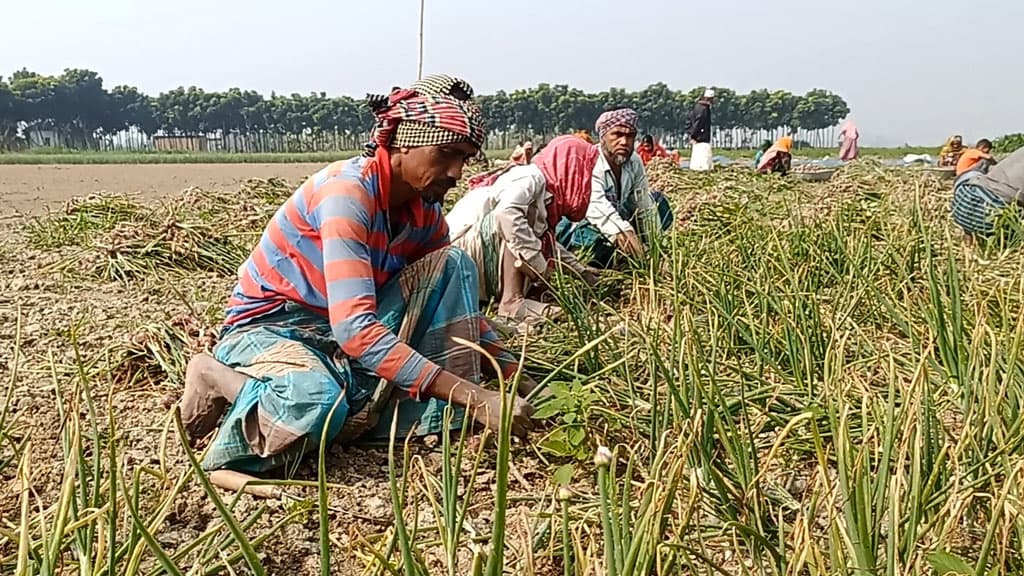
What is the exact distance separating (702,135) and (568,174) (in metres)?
6.70

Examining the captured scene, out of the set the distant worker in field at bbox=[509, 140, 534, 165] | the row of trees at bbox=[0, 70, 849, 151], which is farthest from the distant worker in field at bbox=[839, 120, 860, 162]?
the row of trees at bbox=[0, 70, 849, 151]

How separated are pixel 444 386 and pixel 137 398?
852 millimetres

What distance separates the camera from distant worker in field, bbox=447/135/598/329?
281 centimetres

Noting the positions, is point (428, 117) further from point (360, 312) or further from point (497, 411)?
point (497, 411)

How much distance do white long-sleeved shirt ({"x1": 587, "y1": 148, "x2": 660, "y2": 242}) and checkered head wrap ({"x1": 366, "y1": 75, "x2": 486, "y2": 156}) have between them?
135cm

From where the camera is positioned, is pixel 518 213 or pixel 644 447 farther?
pixel 518 213

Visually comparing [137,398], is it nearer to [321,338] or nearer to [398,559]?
[321,338]

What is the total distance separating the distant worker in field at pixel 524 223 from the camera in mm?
2809

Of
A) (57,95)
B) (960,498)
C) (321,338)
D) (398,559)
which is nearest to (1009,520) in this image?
(960,498)

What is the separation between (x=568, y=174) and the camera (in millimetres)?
3078

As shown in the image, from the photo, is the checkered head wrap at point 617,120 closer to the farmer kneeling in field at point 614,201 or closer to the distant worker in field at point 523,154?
the farmer kneeling in field at point 614,201

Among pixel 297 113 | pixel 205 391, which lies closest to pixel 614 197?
pixel 205 391

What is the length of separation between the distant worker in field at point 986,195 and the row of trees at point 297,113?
48259 mm

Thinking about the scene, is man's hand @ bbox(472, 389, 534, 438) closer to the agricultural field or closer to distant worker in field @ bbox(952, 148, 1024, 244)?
the agricultural field
